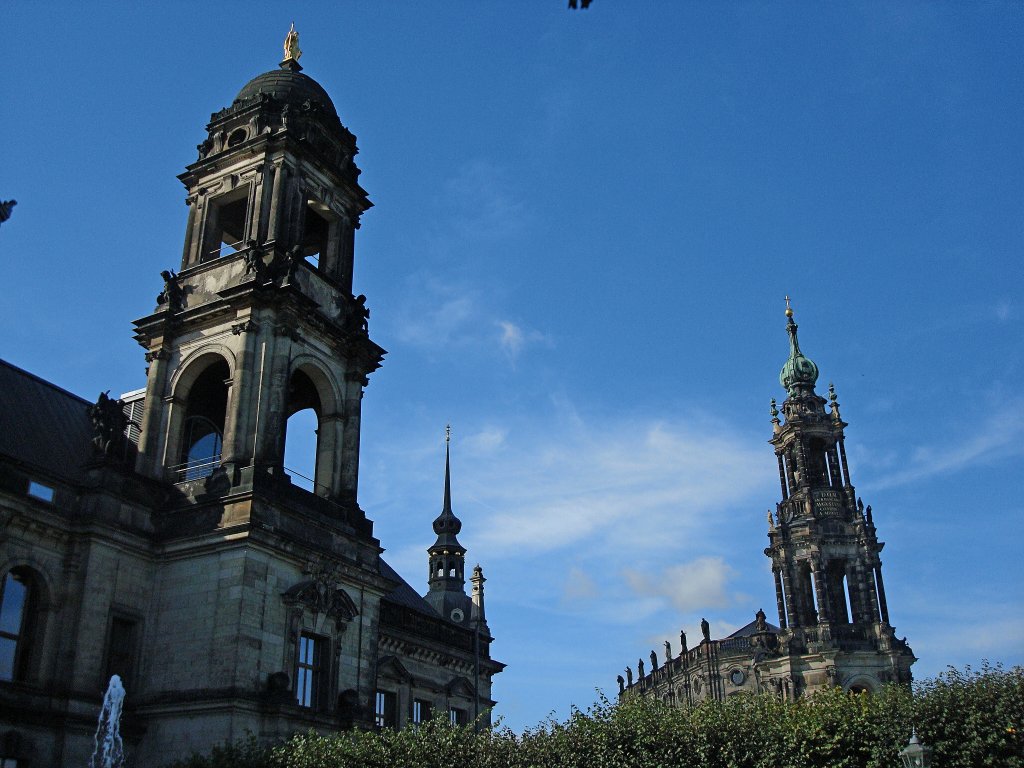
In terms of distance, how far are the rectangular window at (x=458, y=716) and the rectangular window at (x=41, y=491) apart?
65.3 feet

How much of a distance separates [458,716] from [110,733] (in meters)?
18.3

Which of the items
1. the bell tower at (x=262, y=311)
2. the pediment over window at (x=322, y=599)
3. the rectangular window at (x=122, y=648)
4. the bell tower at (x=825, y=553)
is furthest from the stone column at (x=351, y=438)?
the bell tower at (x=825, y=553)

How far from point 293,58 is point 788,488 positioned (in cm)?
5291

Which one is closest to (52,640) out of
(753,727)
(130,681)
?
(130,681)

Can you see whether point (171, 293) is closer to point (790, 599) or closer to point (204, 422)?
point (204, 422)

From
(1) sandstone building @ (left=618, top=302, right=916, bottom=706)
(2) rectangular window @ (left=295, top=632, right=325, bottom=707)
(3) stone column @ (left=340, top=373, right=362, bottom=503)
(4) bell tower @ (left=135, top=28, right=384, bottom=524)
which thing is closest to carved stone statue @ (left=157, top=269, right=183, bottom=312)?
(4) bell tower @ (left=135, top=28, right=384, bottom=524)

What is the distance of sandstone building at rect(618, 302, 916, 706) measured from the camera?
227 ft

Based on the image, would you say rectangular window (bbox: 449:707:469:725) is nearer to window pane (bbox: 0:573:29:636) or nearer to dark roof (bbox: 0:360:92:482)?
dark roof (bbox: 0:360:92:482)

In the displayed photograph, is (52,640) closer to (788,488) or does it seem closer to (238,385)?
(238,385)

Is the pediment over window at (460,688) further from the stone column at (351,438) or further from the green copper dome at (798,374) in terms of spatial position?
the green copper dome at (798,374)

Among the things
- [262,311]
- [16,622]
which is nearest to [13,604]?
[16,622]

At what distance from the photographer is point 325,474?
109 ft

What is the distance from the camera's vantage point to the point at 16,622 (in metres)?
26.0

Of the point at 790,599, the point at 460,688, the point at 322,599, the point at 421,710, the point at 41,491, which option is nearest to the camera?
the point at 41,491
